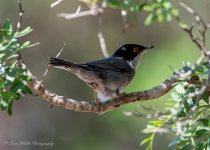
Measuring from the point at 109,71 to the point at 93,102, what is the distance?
175 cm

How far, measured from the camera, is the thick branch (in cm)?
437

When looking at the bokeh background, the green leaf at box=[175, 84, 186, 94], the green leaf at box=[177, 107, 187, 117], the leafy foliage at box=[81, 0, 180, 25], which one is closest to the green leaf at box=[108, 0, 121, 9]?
the leafy foliage at box=[81, 0, 180, 25]

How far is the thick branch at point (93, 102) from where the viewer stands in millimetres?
4367

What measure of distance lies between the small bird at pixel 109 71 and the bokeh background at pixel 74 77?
185cm

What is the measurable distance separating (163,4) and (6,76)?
3.95ft

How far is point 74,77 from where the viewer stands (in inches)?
428

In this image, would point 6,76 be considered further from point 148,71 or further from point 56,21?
point 56,21

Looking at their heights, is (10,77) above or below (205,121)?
above

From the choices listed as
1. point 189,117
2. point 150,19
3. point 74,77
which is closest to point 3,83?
point 150,19

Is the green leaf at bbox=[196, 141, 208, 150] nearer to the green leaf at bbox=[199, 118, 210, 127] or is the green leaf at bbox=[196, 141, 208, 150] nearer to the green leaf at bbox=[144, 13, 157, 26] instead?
the green leaf at bbox=[199, 118, 210, 127]

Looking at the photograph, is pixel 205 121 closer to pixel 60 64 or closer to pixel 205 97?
pixel 205 97

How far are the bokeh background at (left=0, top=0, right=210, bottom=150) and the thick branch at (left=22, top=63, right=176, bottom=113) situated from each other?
3953 mm

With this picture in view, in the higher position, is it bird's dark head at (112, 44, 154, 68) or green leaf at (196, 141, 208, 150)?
bird's dark head at (112, 44, 154, 68)

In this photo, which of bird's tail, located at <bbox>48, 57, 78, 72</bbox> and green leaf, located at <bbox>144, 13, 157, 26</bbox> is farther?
bird's tail, located at <bbox>48, 57, 78, 72</bbox>
